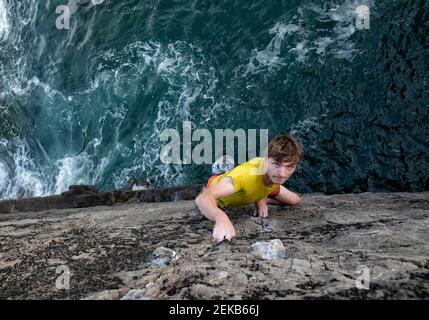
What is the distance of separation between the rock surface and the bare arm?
91mm

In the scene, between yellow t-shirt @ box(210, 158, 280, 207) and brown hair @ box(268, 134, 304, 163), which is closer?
brown hair @ box(268, 134, 304, 163)

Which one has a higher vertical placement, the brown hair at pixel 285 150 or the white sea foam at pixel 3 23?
the white sea foam at pixel 3 23

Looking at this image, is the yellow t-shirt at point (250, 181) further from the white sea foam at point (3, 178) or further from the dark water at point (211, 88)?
the white sea foam at point (3, 178)

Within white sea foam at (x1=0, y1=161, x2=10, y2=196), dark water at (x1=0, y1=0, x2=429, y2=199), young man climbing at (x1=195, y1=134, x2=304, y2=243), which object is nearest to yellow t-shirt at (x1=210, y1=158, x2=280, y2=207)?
young man climbing at (x1=195, y1=134, x2=304, y2=243)

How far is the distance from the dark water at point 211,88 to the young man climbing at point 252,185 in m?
3.79

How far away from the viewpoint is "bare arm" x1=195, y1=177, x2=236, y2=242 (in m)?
4.02

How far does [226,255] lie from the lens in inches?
145

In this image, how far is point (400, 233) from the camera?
3984mm

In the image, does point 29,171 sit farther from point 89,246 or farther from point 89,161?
point 89,246

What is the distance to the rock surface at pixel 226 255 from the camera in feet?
9.97

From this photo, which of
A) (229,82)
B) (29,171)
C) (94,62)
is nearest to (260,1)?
(229,82)

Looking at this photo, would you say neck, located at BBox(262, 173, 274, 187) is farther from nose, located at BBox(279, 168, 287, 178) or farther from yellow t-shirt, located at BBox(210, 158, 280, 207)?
nose, located at BBox(279, 168, 287, 178)

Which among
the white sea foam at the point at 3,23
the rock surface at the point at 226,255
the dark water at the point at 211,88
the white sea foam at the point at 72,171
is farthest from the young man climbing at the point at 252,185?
the white sea foam at the point at 3,23

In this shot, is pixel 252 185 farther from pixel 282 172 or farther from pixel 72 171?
pixel 72 171
